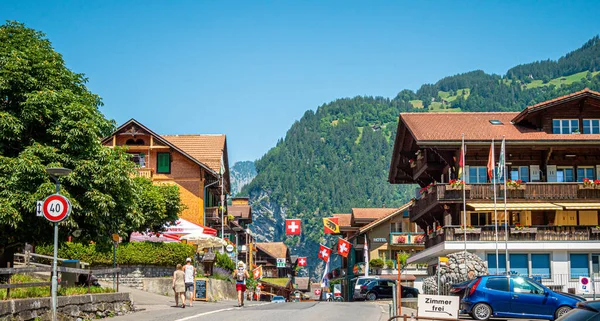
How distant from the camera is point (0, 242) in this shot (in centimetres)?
2631

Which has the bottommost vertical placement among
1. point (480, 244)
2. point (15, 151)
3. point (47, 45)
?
point (480, 244)

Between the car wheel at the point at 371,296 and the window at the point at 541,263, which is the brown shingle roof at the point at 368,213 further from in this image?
the car wheel at the point at 371,296

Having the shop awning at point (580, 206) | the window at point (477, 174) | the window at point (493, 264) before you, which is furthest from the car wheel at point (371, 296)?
the shop awning at point (580, 206)

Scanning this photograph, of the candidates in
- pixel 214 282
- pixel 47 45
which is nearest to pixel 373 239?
pixel 214 282

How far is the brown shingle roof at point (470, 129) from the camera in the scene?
50.4 m

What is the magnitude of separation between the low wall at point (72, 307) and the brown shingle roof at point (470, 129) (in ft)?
95.1

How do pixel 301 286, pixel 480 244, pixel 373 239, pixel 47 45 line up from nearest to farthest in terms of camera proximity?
pixel 47 45, pixel 480 244, pixel 373 239, pixel 301 286

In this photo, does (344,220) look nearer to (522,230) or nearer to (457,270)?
(522,230)

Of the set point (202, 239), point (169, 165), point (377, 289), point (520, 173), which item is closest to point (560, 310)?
point (202, 239)

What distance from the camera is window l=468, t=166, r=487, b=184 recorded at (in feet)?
170

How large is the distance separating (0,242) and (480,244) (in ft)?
101

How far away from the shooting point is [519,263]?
50250mm

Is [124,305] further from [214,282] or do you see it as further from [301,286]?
[301,286]

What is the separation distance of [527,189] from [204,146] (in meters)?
27.2
